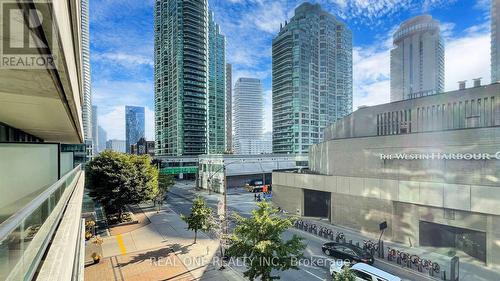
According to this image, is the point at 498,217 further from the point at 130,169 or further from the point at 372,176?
the point at 130,169

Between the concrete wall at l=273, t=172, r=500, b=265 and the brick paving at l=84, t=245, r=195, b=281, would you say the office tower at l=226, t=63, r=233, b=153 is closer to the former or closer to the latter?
the concrete wall at l=273, t=172, r=500, b=265

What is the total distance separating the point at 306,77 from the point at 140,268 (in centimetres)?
9748

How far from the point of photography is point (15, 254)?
245cm

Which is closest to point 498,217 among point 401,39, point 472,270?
point 472,270

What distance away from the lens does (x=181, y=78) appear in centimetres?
9212

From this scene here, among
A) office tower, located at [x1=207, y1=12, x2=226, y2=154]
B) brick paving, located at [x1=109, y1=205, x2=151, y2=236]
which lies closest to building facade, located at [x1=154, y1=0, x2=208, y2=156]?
office tower, located at [x1=207, y1=12, x2=226, y2=154]

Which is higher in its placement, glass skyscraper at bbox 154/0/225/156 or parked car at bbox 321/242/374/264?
glass skyscraper at bbox 154/0/225/156

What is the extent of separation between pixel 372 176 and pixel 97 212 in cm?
3637

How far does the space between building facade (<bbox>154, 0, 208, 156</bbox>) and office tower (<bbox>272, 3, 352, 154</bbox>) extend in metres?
31.6

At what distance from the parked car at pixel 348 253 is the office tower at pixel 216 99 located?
8649cm

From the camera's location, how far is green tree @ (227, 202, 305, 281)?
13.0 metres

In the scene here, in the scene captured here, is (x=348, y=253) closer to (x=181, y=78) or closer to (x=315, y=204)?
(x=315, y=204)

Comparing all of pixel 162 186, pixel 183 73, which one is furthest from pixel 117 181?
pixel 183 73

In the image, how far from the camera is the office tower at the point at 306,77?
10162 centimetres
